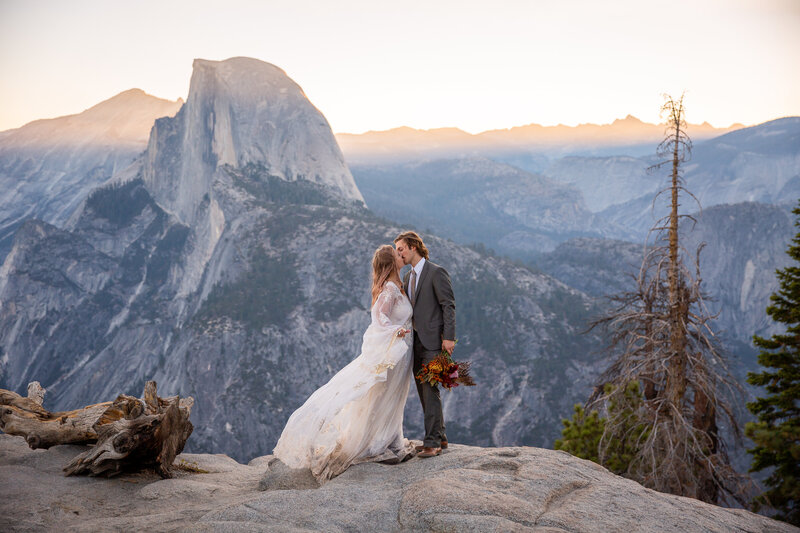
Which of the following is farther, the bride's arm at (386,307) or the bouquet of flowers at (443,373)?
the bride's arm at (386,307)

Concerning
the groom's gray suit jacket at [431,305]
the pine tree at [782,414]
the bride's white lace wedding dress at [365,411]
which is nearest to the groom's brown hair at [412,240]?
the groom's gray suit jacket at [431,305]

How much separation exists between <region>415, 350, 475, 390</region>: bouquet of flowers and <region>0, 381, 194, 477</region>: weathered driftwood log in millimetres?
4554

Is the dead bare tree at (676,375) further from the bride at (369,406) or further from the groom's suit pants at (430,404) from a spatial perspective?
the bride at (369,406)

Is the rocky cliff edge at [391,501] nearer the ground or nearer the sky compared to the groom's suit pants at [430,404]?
nearer the ground

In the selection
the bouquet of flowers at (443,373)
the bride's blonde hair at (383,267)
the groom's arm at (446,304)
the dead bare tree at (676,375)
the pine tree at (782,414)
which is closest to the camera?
the bouquet of flowers at (443,373)

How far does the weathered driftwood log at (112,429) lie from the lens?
9.32 metres

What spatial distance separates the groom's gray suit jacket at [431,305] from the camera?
898 cm

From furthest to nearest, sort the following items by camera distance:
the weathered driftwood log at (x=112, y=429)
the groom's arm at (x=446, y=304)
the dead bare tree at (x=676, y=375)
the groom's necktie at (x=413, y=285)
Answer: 1. the dead bare tree at (x=676, y=375)
2. the weathered driftwood log at (x=112, y=429)
3. the groom's necktie at (x=413, y=285)
4. the groom's arm at (x=446, y=304)

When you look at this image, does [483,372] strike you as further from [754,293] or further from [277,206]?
[754,293]

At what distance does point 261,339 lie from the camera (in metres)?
102

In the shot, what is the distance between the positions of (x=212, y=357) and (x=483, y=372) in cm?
4697

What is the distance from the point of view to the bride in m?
8.93

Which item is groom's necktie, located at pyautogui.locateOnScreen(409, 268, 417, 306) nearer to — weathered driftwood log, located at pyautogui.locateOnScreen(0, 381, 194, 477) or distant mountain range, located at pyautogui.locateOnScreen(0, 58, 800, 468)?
weathered driftwood log, located at pyautogui.locateOnScreen(0, 381, 194, 477)

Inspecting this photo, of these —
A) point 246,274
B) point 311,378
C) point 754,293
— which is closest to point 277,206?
point 246,274
